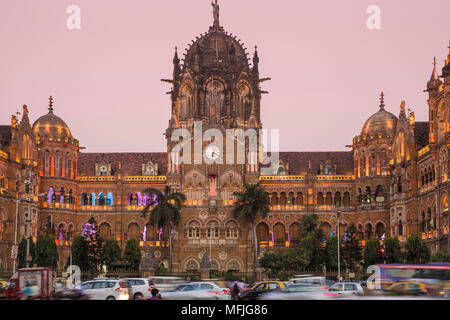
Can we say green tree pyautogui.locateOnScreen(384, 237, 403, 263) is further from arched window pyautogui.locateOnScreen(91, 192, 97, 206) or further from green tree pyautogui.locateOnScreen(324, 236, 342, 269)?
arched window pyautogui.locateOnScreen(91, 192, 97, 206)

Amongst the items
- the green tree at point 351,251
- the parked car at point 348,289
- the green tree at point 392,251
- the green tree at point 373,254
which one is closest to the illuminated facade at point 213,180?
the green tree at point 373,254

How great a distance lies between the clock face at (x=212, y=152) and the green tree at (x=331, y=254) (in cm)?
2295

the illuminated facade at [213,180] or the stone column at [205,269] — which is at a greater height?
the illuminated facade at [213,180]

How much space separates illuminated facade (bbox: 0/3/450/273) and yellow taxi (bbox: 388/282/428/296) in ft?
174

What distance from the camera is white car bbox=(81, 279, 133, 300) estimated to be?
156 feet

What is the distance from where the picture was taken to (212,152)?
10769cm

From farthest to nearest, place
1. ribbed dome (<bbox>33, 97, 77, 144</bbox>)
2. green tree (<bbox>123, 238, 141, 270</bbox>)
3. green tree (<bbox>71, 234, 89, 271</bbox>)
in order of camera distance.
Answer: ribbed dome (<bbox>33, 97, 77, 144</bbox>), green tree (<bbox>123, 238, 141, 270</bbox>), green tree (<bbox>71, 234, 89, 271</bbox>)

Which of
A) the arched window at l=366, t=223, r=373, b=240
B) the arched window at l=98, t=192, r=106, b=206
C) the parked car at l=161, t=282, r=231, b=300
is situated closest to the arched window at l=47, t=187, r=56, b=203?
the arched window at l=98, t=192, r=106, b=206

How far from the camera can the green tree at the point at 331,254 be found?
9012 centimetres

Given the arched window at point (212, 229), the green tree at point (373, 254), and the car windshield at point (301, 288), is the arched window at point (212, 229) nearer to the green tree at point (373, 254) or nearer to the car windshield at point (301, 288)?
the green tree at point (373, 254)

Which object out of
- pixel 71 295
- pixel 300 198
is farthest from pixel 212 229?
pixel 71 295

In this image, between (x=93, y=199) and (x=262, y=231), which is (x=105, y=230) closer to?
(x=93, y=199)

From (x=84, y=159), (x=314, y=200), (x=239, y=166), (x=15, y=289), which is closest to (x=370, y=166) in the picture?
(x=314, y=200)
